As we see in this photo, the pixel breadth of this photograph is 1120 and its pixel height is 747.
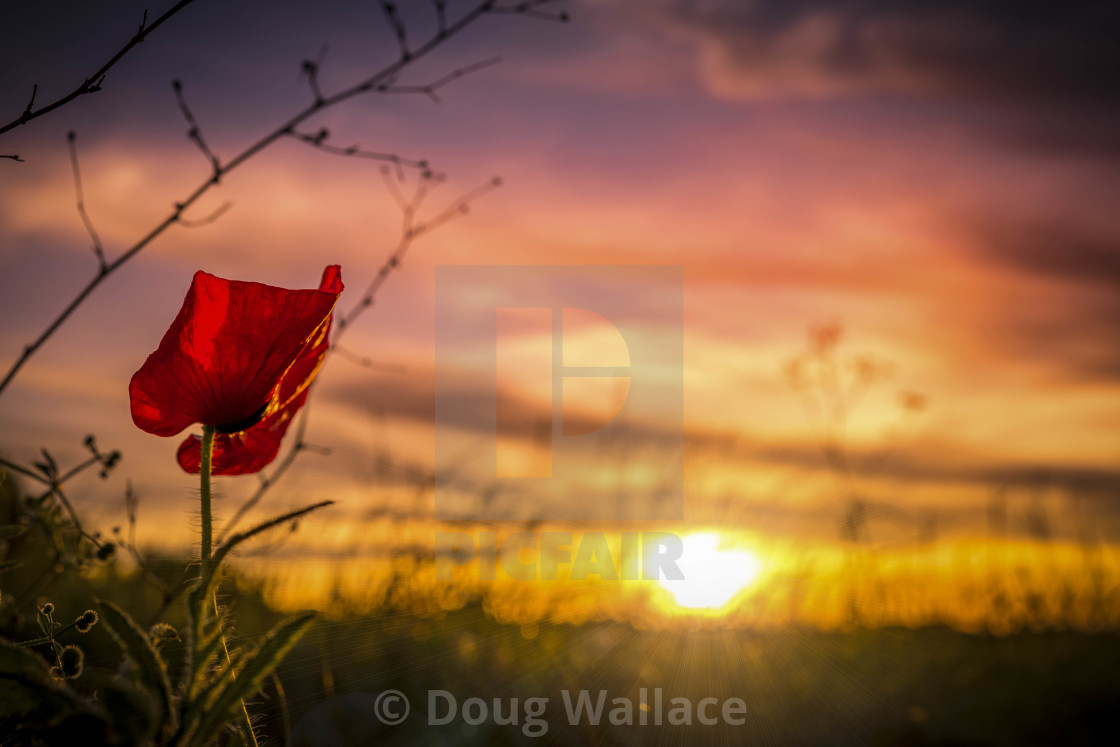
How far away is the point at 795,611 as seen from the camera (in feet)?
6.18

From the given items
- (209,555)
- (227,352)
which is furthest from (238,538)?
(227,352)

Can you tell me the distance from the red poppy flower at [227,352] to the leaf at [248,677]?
25 centimetres

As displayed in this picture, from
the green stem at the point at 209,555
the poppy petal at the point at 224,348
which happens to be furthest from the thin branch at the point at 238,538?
the poppy petal at the point at 224,348

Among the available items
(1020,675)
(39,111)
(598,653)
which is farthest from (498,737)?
(1020,675)

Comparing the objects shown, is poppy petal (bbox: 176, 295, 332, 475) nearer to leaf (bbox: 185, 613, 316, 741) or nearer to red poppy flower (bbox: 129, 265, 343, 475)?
red poppy flower (bbox: 129, 265, 343, 475)

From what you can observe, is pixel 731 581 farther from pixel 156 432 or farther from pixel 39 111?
pixel 39 111

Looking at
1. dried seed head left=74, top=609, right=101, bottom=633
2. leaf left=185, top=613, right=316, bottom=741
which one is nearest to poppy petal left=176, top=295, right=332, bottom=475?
dried seed head left=74, top=609, right=101, bottom=633

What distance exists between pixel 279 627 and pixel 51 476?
23.5 inches

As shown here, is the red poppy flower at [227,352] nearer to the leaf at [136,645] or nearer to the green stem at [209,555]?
the green stem at [209,555]

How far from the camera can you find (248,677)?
0.55 m

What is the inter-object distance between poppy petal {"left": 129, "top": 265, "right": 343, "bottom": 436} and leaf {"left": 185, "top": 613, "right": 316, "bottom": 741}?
0.25 meters

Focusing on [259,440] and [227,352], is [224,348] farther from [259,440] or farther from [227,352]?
[259,440]

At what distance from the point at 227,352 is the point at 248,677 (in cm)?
31

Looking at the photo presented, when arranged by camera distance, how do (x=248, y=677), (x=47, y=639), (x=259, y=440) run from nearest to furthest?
(x=248, y=677) < (x=47, y=639) < (x=259, y=440)
